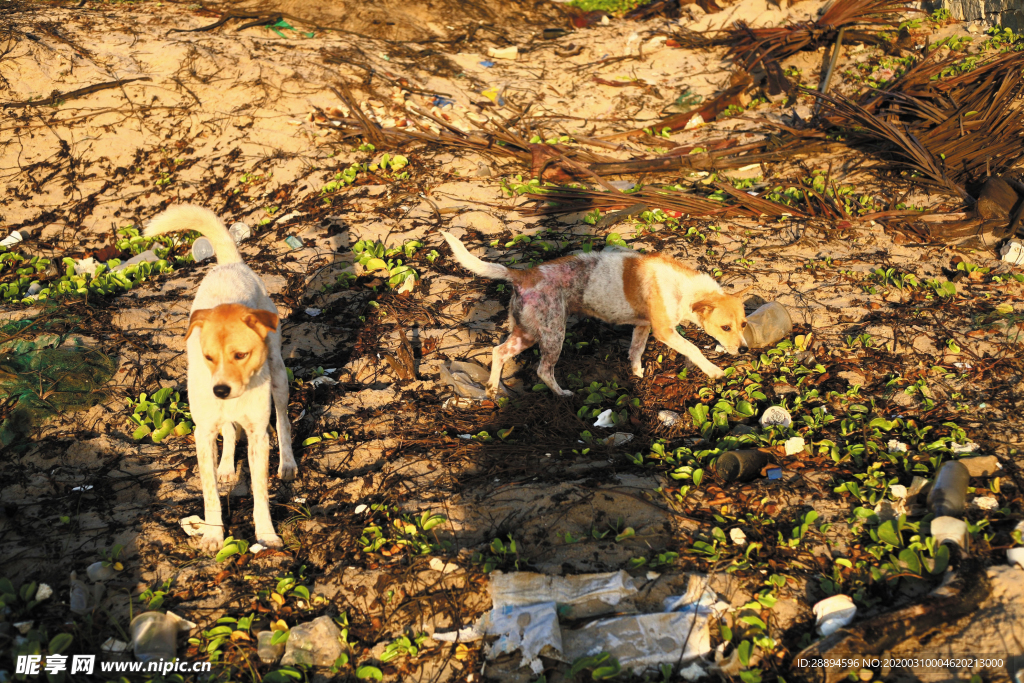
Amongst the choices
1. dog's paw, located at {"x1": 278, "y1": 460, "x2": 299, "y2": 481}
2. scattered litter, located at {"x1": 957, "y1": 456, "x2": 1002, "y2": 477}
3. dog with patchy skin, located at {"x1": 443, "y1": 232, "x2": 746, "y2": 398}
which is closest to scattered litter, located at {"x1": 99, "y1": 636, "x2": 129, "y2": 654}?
dog's paw, located at {"x1": 278, "y1": 460, "x2": 299, "y2": 481}

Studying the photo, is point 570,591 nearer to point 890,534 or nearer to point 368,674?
point 368,674

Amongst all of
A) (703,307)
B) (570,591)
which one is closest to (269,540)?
(570,591)

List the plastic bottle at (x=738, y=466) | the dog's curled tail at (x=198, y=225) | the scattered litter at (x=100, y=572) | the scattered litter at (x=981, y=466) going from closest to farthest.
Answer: the scattered litter at (x=100, y=572) < the scattered litter at (x=981, y=466) < the plastic bottle at (x=738, y=466) < the dog's curled tail at (x=198, y=225)

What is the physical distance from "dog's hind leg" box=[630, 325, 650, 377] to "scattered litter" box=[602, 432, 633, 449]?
1.04 m

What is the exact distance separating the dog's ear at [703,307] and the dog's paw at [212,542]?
3.83 meters

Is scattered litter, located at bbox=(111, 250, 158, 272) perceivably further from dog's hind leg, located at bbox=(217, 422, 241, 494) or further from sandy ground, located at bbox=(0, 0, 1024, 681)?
dog's hind leg, located at bbox=(217, 422, 241, 494)

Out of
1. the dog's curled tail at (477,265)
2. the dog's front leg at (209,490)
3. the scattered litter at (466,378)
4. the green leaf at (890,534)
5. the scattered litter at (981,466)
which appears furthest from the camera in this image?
the scattered litter at (466,378)

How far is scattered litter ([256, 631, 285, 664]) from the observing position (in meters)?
3.02

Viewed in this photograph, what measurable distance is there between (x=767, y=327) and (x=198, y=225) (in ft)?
14.7

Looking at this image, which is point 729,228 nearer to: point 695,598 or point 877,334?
point 877,334

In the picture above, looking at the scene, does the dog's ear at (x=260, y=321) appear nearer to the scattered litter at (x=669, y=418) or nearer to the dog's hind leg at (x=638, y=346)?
the scattered litter at (x=669, y=418)

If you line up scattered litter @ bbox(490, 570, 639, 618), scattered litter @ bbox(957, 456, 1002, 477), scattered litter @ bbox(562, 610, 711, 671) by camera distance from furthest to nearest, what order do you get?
scattered litter @ bbox(957, 456, 1002, 477), scattered litter @ bbox(490, 570, 639, 618), scattered litter @ bbox(562, 610, 711, 671)

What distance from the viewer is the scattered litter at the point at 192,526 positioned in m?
3.69

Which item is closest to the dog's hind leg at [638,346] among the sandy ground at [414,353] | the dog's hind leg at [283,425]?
the sandy ground at [414,353]
